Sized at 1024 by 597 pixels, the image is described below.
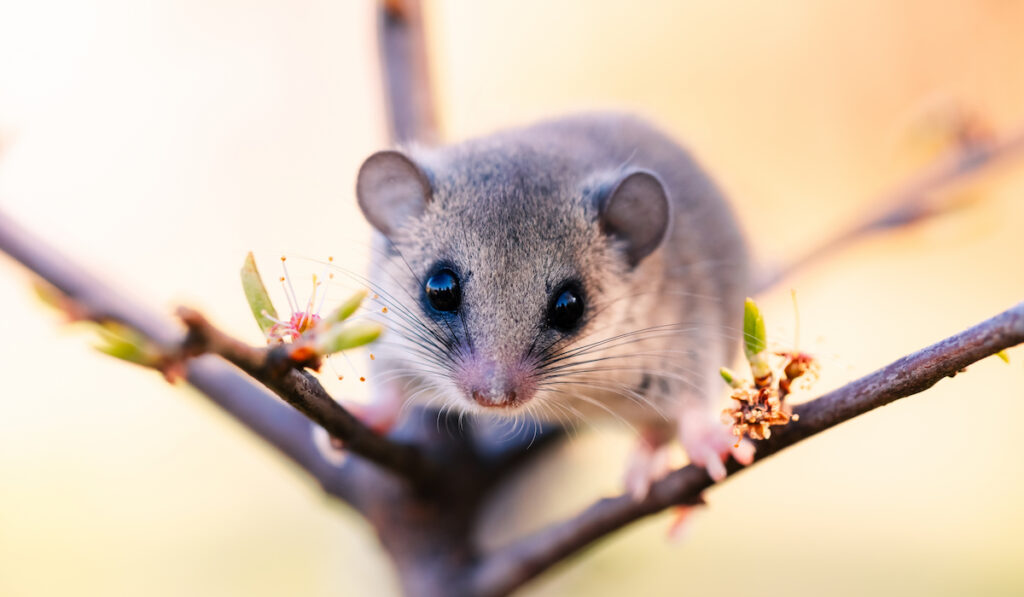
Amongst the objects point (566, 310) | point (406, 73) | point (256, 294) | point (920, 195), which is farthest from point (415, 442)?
point (920, 195)

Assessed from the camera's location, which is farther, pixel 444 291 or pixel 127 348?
pixel 444 291

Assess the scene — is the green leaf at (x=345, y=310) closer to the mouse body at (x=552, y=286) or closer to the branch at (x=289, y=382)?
the branch at (x=289, y=382)

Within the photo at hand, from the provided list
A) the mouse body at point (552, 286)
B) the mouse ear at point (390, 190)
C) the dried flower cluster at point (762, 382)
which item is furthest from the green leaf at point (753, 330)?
the mouse ear at point (390, 190)

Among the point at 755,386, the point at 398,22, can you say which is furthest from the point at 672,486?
Answer: the point at 398,22

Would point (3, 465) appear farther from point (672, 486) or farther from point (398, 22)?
point (672, 486)

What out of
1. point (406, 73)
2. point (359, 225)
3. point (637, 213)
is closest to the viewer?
point (637, 213)

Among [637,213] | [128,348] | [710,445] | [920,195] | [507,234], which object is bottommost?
[128,348]

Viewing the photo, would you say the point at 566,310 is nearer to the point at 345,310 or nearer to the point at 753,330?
the point at 753,330
